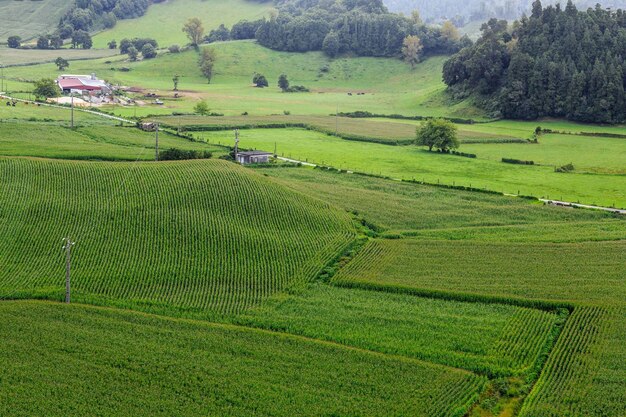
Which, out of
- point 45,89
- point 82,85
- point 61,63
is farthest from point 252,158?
point 61,63

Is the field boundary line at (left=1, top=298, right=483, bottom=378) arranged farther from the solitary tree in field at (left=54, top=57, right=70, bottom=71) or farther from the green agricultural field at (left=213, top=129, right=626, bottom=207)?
the solitary tree in field at (left=54, top=57, right=70, bottom=71)

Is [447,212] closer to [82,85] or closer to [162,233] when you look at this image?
[162,233]

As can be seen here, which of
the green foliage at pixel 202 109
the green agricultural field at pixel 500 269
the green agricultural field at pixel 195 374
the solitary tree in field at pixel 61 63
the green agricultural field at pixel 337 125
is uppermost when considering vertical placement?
the solitary tree in field at pixel 61 63

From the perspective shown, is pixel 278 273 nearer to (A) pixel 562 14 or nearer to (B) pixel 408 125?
(B) pixel 408 125

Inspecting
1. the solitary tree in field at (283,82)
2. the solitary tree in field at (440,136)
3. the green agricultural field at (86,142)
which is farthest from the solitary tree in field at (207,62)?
the solitary tree in field at (440,136)

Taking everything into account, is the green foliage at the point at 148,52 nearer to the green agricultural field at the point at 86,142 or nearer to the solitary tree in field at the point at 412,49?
the solitary tree in field at the point at 412,49

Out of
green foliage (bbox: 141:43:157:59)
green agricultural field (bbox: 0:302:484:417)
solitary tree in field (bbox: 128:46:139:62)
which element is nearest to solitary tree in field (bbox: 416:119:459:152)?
green agricultural field (bbox: 0:302:484:417)

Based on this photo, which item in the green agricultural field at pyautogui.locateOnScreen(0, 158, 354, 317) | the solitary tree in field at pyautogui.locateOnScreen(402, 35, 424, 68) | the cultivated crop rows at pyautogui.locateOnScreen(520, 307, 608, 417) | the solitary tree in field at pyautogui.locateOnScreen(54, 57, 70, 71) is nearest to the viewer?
the cultivated crop rows at pyautogui.locateOnScreen(520, 307, 608, 417)
